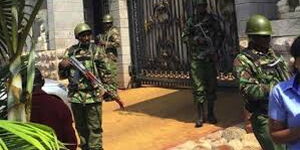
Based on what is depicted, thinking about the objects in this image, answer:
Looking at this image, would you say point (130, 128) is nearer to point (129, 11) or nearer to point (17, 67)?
point (129, 11)

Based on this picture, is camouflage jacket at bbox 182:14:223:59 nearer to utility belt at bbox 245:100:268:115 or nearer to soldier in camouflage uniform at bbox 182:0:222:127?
soldier in camouflage uniform at bbox 182:0:222:127

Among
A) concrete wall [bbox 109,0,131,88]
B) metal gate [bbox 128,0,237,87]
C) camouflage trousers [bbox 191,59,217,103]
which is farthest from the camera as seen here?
concrete wall [bbox 109,0,131,88]

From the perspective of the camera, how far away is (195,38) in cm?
808

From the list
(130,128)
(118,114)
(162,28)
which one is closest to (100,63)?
(130,128)

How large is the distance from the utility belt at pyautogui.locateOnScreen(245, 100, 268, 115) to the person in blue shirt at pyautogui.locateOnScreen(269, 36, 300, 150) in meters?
1.28

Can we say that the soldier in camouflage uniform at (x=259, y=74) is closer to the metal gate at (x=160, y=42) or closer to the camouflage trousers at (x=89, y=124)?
the camouflage trousers at (x=89, y=124)

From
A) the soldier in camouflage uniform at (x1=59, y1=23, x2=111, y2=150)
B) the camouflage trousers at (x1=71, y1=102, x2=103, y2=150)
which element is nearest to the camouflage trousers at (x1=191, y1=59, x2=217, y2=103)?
the soldier in camouflage uniform at (x1=59, y1=23, x2=111, y2=150)

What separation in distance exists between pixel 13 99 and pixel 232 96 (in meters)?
7.06

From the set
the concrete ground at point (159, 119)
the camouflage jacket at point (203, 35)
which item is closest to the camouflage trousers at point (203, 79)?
the camouflage jacket at point (203, 35)

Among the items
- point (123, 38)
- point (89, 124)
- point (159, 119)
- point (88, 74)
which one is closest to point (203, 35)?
Answer: point (159, 119)

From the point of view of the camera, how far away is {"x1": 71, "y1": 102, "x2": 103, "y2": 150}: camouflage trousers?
644cm

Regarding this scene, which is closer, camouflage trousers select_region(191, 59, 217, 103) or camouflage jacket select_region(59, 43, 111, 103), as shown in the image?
camouflage jacket select_region(59, 43, 111, 103)

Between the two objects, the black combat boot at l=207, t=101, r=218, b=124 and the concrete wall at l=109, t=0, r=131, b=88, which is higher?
the concrete wall at l=109, t=0, r=131, b=88

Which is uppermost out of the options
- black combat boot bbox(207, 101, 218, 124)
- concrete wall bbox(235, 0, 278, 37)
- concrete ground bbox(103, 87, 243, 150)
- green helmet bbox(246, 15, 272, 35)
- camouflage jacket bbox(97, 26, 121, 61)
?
concrete wall bbox(235, 0, 278, 37)
